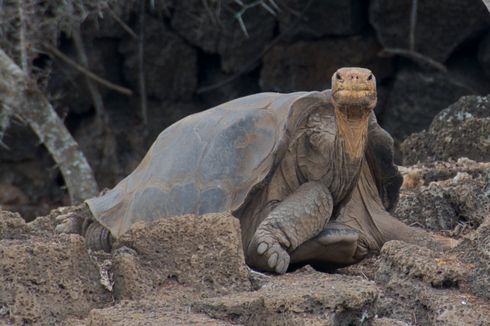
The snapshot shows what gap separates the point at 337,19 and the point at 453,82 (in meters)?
0.90

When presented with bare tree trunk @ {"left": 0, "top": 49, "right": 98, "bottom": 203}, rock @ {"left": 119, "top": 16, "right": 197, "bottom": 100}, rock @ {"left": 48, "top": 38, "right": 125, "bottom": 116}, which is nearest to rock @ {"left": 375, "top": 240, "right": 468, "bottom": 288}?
bare tree trunk @ {"left": 0, "top": 49, "right": 98, "bottom": 203}

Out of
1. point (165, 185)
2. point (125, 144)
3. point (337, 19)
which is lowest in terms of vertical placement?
point (125, 144)

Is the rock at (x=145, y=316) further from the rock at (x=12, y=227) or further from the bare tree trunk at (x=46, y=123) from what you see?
the bare tree trunk at (x=46, y=123)

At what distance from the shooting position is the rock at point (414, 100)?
1130 cm

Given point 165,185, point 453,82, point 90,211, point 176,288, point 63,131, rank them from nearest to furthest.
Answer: point 176,288
point 165,185
point 90,211
point 63,131
point 453,82

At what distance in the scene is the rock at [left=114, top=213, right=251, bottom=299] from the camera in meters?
4.44

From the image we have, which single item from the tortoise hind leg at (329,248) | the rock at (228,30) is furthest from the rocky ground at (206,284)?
the rock at (228,30)

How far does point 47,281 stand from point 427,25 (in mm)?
7496

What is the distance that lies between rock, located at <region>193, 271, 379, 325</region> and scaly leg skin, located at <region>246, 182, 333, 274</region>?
3.25 feet

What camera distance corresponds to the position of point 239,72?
11828 mm

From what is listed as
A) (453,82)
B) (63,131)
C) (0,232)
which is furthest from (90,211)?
(453,82)

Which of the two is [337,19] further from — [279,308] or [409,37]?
[279,308]

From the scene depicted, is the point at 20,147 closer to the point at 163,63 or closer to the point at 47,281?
the point at 163,63

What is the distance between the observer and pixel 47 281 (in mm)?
4281
